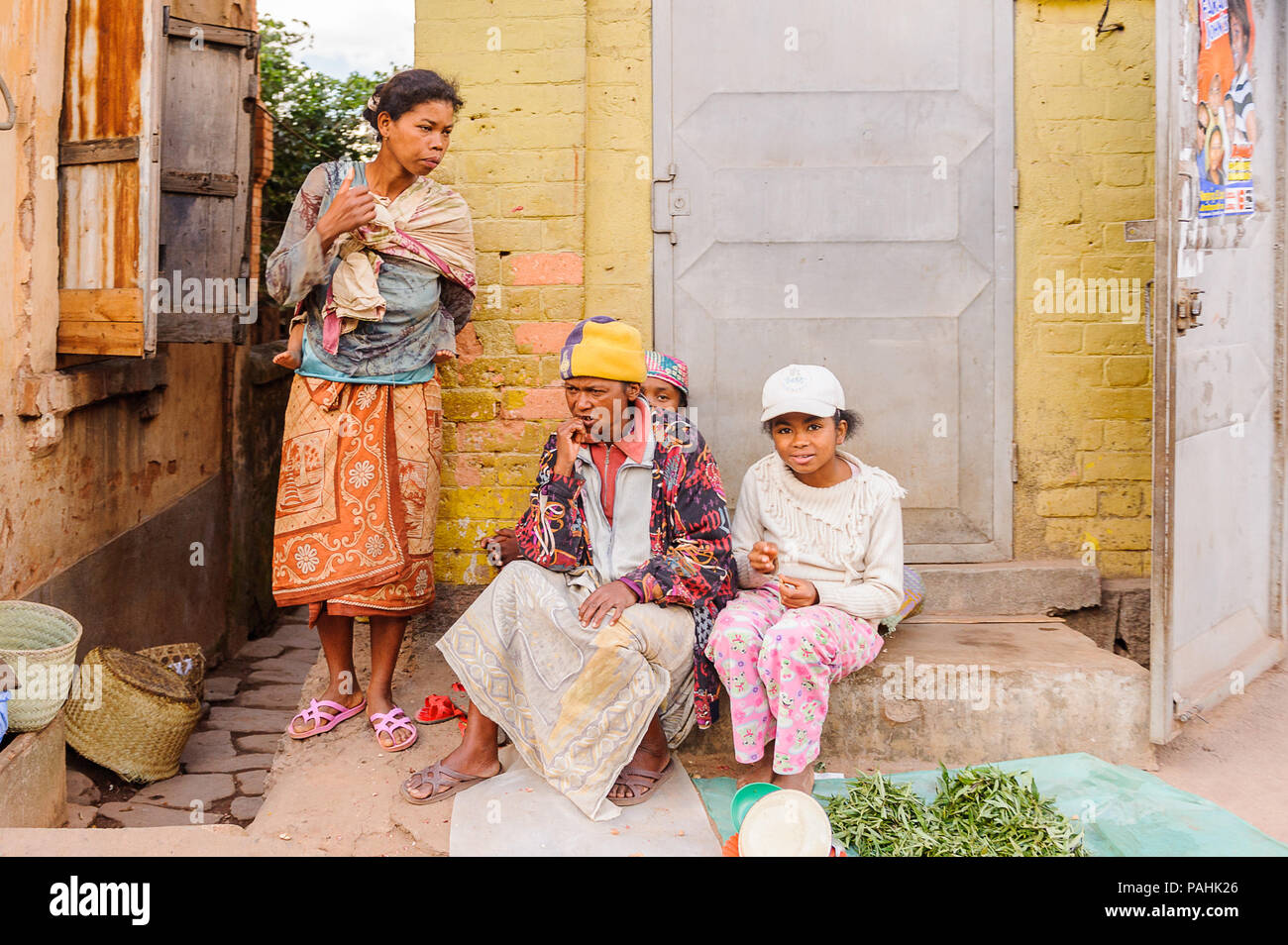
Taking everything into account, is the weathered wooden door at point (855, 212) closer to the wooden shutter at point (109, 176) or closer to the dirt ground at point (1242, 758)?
the dirt ground at point (1242, 758)

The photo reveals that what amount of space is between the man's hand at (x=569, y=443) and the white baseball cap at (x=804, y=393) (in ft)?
1.84

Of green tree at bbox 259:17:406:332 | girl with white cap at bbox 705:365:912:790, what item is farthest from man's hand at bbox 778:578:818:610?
green tree at bbox 259:17:406:332

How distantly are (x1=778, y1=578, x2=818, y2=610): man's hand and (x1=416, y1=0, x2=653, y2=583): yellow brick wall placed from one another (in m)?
1.34

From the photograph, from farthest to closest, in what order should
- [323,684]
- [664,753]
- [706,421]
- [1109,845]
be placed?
[706,421], [323,684], [664,753], [1109,845]

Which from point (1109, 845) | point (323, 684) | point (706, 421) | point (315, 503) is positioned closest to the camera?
point (1109, 845)

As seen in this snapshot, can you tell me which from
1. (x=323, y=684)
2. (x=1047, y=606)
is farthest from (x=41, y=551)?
(x=1047, y=606)

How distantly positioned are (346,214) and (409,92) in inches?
18.8

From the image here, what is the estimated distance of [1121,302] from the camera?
14.4 feet

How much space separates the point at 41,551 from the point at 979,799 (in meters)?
3.54

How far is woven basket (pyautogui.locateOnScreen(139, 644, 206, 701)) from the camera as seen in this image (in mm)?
5090

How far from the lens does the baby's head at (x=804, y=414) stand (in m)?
3.39

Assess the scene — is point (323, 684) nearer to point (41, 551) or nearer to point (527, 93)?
point (41, 551)

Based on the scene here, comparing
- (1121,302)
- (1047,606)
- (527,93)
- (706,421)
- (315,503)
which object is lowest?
(1047,606)

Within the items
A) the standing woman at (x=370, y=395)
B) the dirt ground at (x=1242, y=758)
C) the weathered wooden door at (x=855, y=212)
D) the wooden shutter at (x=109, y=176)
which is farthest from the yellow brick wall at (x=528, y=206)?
the dirt ground at (x=1242, y=758)
